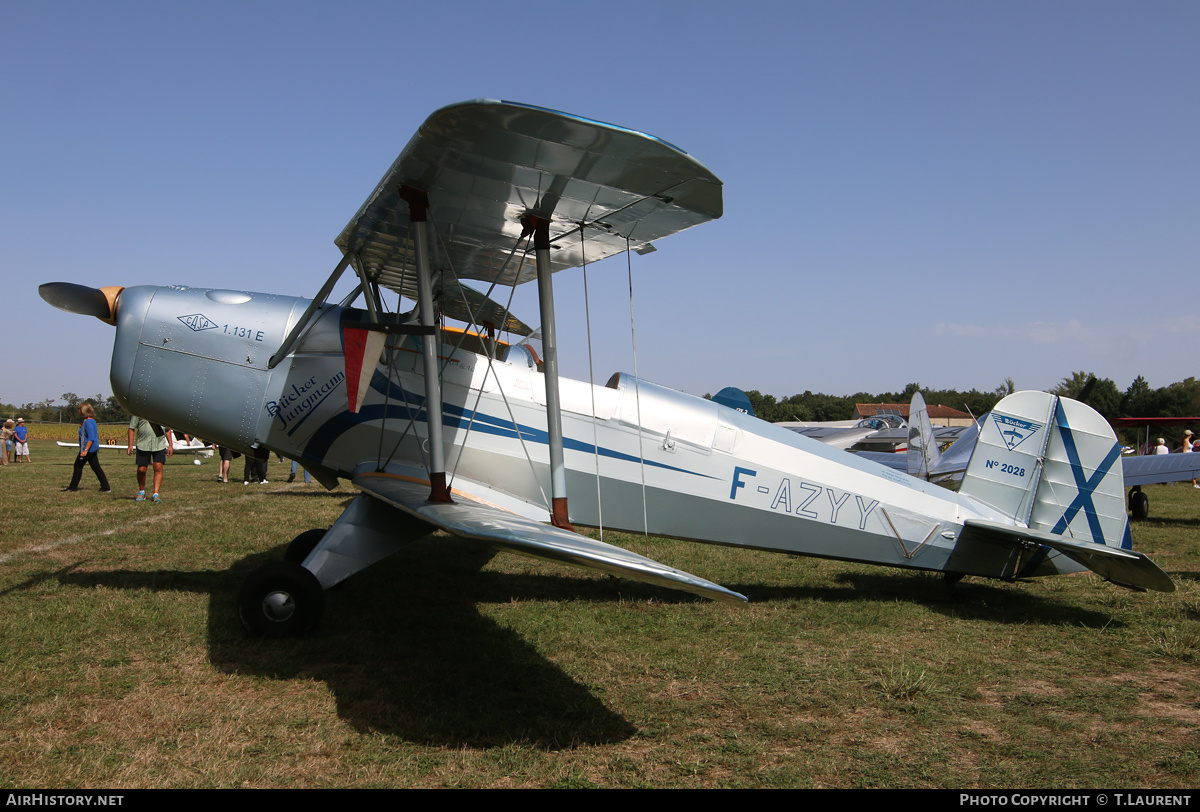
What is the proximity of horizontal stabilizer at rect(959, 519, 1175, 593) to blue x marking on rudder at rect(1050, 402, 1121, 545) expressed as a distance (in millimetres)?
185

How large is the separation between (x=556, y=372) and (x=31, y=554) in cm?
566

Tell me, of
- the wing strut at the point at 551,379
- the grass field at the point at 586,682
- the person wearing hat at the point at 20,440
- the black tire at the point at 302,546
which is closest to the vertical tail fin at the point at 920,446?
the grass field at the point at 586,682

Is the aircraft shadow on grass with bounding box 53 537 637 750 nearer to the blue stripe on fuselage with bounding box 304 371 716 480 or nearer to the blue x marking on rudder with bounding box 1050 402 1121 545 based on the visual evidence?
the blue stripe on fuselage with bounding box 304 371 716 480

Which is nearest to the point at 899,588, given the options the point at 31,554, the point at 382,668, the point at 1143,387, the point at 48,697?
the point at 382,668

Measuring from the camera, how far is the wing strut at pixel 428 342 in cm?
432

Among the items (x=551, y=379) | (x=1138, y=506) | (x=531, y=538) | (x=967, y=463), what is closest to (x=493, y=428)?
(x=551, y=379)

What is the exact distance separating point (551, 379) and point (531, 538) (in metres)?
1.76

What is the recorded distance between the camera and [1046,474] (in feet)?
19.0

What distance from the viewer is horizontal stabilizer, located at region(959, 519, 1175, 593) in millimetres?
4742

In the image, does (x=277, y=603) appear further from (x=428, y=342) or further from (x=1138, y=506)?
(x=1138, y=506)

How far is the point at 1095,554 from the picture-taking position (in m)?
4.91

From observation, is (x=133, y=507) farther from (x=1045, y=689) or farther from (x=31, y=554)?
(x=1045, y=689)

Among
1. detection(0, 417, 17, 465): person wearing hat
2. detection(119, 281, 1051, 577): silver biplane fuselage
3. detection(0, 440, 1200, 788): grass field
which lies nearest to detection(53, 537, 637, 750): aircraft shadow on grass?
detection(0, 440, 1200, 788): grass field
